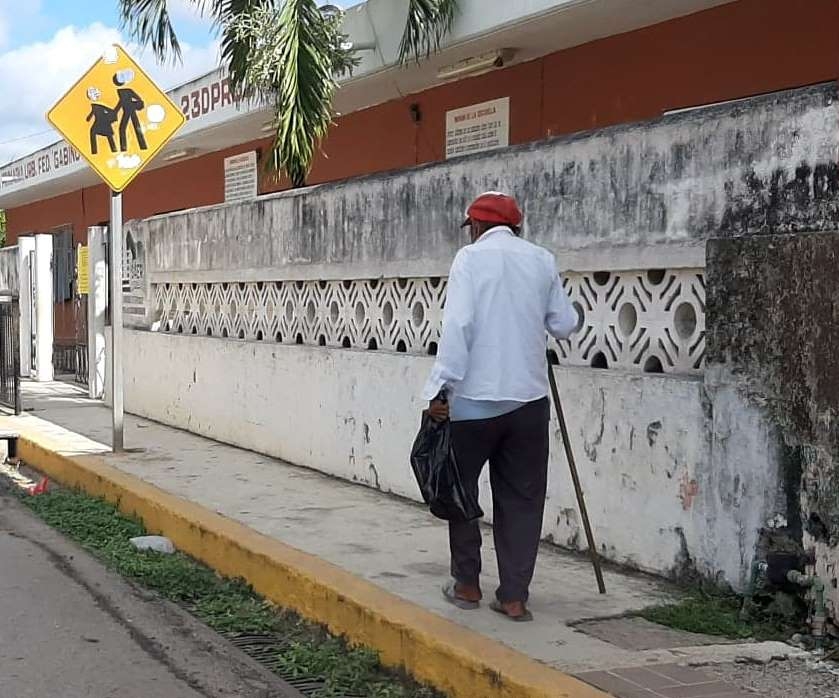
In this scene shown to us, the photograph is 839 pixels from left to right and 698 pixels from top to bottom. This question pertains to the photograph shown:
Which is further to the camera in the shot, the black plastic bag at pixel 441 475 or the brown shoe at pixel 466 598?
the brown shoe at pixel 466 598

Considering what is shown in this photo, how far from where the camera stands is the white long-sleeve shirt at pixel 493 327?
15.5 ft

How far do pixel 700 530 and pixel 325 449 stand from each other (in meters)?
4.14

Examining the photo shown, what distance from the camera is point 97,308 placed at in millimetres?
14492

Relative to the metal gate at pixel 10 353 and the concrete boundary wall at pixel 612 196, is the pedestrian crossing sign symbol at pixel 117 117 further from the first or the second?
the metal gate at pixel 10 353

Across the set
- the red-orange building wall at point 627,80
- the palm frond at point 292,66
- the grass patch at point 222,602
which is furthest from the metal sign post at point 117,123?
the red-orange building wall at point 627,80

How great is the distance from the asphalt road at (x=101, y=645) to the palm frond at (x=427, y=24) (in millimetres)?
5377

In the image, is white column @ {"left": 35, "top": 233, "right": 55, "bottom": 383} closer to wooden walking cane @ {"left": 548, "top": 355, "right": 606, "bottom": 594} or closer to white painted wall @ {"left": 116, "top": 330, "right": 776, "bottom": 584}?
white painted wall @ {"left": 116, "top": 330, "right": 776, "bottom": 584}

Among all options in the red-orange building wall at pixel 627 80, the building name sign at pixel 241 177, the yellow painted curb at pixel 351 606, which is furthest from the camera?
the building name sign at pixel 241 177

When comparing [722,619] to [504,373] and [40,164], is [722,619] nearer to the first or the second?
[504,373]

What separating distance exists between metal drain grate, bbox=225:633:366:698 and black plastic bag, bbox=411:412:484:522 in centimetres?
86

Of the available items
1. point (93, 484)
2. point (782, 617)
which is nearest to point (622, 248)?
point (782, 617)

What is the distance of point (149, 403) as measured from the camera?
12523 mm

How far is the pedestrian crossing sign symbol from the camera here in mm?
9633

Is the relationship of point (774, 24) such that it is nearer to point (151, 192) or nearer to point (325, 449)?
point (325, 449)
